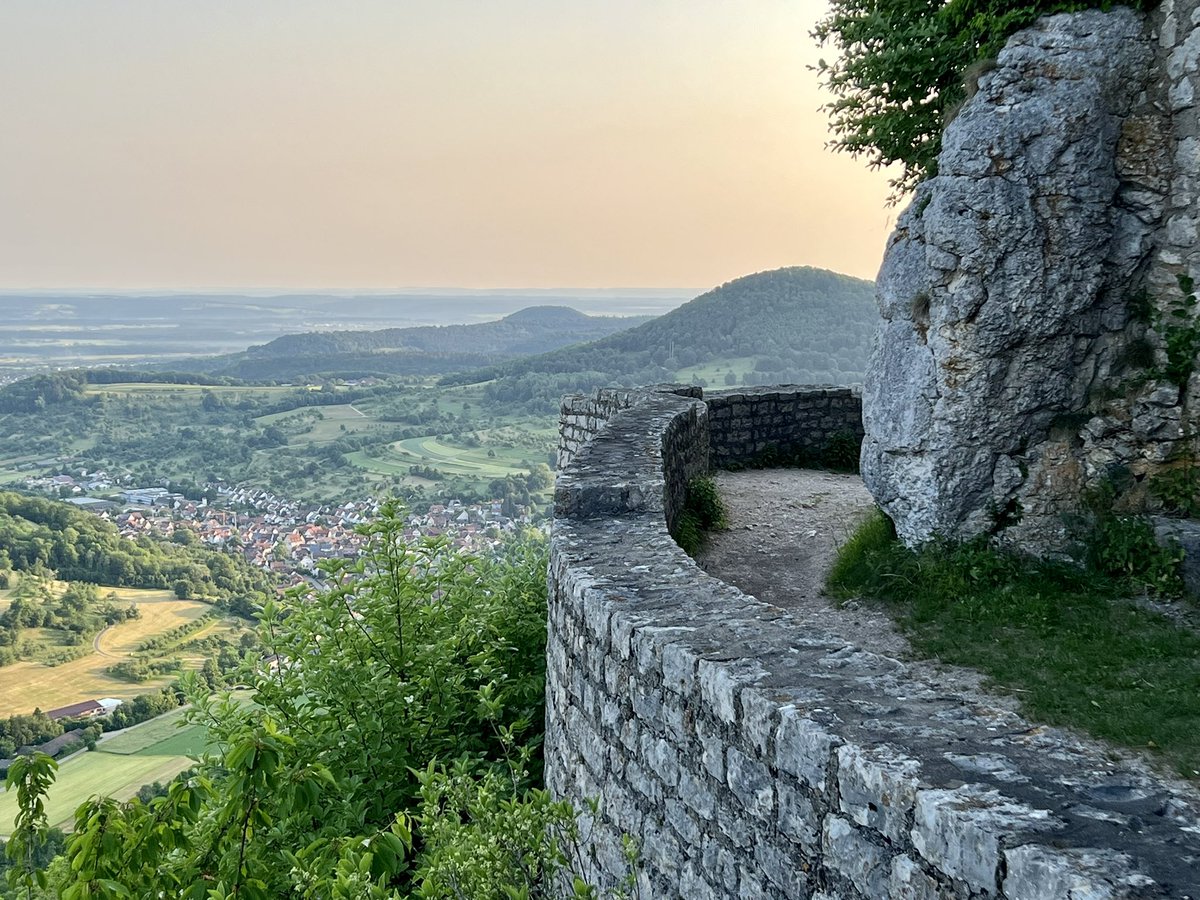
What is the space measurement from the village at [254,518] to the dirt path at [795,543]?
15189mm

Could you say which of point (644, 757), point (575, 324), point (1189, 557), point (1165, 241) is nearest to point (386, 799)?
point (644, 757)

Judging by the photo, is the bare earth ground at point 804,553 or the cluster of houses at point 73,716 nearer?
the bare earth ground at point 804,553

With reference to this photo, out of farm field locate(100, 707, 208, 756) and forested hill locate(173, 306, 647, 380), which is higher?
forested hill locate(173, 306, 647, 380)

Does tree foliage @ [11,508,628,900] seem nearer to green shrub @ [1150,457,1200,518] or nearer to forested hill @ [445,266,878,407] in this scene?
green shrub @ [1150,457,1200,518]

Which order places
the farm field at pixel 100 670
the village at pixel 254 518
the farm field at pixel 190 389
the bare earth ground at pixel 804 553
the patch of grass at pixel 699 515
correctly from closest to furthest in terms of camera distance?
the bare earth ground at pixel 804 553 < the patch of grass at pixel 699 515 < the farm field at pixel 100 670 < the village at pixel 254 518 < the farm field at pixel 190 389

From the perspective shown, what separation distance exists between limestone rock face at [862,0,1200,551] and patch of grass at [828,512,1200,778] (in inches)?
15.1

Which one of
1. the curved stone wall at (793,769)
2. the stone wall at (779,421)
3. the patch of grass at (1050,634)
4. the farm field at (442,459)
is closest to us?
the curved stone wall at (793,769)

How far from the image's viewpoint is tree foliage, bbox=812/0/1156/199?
6602mm

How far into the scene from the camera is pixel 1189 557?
562 centimetres

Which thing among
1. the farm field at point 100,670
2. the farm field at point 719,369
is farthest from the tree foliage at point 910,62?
the farm field at point 719,369

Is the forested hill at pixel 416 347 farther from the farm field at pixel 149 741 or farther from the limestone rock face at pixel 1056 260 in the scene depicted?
the limestone rock face at pixel 1056 260

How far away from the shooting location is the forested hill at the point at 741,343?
162ft

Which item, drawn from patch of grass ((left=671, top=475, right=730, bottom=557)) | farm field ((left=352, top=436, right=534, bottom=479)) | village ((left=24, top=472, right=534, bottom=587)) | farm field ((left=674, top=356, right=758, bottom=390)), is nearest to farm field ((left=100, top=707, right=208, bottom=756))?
village ((left=24, top=472, right=534, bottom=587))

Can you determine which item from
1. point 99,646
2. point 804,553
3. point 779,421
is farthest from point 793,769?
point 99,646
